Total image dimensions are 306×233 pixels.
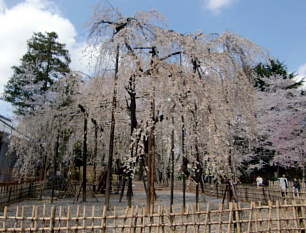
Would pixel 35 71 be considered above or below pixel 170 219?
above

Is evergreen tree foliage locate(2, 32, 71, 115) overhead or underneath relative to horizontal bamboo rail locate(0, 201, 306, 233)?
overhead

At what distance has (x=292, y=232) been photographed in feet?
15.6

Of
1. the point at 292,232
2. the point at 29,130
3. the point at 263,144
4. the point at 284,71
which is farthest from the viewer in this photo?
the point at 284,71

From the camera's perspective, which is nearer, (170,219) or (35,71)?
(170,219)

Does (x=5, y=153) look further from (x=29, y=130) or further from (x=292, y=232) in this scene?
(x=292, y=232)

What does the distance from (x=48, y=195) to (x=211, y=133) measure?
37.9 feet

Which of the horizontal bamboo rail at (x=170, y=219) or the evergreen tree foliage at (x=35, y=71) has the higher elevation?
the evergreen tree foliage at (x=35, y=71)

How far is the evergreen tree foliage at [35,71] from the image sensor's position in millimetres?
18938

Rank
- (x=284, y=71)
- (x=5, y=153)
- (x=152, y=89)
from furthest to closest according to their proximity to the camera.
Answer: (x=284, y=71)
(x=5, y=153)
(x=152, y=89)

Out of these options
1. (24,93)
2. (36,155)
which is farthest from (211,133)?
(24,93)

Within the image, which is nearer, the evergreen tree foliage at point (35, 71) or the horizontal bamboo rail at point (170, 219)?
the horizontal bamboo rail at point (170, 219)

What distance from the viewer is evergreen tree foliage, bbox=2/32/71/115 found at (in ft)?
62.1

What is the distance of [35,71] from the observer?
20.5 meters

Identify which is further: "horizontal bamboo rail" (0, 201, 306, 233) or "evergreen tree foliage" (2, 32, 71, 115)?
"evergreen tree foliage" (2, 32, 71, 115)
